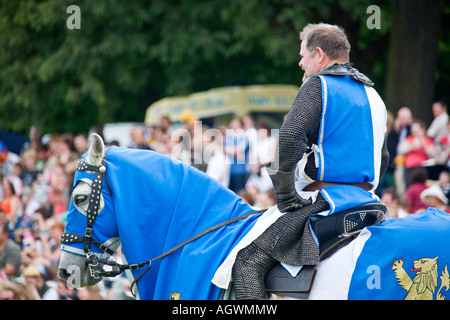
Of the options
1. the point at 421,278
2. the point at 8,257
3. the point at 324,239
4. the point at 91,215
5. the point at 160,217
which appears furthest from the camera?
the point at 8,257

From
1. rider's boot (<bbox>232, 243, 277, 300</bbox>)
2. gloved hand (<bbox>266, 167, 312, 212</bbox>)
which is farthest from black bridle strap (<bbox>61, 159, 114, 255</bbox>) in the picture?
gloved hand (<bbox>266, 167, 312, 212</bbox>)

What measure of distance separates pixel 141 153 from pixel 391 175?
23.2 ft

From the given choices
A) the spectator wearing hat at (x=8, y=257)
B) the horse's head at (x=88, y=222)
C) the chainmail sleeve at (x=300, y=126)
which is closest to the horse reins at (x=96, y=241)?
the horse's head at (x=88, y=222)

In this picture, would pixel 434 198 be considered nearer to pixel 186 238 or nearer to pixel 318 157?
pixel 318 157

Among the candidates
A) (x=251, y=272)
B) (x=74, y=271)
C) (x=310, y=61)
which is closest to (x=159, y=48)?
(x=310, y=61)

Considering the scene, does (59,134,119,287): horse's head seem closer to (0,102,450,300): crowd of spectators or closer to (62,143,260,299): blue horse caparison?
(62,143,260,299): blue horse caparison

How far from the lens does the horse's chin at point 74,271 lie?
3.60 m

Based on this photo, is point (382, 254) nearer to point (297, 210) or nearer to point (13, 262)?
point (297, 210)

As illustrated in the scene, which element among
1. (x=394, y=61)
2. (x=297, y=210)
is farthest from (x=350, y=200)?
(x=394, y=61)

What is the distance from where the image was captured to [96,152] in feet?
12.0

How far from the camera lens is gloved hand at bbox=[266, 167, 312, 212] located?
350cm

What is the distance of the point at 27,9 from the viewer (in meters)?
16.3

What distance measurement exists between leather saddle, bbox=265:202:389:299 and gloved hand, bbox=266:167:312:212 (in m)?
0.12

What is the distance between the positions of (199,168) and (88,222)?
6.09 m
